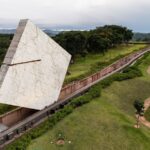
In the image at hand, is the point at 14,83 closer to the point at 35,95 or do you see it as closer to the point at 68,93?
the point at 35,95

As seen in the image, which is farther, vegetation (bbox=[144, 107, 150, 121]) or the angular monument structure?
vegetation (bbox=[144, 107, 150, 121])

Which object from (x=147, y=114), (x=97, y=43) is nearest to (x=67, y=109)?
(x=147, y=114)

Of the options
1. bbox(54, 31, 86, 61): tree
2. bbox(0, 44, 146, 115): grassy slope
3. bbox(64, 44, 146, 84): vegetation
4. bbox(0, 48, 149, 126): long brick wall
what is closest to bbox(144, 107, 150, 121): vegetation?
bbox(0, 48, 149, 126): long brick wall

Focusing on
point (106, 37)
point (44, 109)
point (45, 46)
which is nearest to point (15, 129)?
point (44, 109)

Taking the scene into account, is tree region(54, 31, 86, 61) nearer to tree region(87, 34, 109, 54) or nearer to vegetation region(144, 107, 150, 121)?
tree region(87, 34, 109, 54)

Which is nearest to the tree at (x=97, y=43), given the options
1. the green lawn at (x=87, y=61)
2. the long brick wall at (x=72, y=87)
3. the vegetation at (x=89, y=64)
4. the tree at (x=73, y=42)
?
the vegetation at (x=89, y=64)

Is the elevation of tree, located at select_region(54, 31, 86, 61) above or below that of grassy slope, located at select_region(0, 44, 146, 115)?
above
